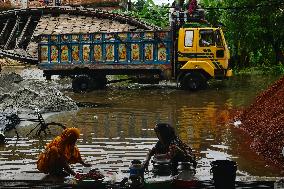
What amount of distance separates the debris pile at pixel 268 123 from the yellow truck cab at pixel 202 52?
734 cm

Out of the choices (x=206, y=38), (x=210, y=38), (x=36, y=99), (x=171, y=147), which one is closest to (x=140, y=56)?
(x=206, y=38)

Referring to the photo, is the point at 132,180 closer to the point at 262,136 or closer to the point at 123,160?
the point at 123,160

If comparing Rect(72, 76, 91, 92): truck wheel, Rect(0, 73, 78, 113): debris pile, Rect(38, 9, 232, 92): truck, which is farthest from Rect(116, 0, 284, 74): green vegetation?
Rect(0, 73, 78, 113): debris pile

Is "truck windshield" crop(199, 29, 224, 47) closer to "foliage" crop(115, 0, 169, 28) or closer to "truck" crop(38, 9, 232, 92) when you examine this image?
"truck" crop(38, 9, 232, 92)

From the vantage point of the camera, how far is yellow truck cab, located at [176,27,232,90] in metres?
22.3

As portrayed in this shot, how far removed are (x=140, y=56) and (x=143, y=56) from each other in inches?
5.2

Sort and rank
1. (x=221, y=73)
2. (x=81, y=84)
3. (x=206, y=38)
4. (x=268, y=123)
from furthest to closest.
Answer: (x=81, y=84) < (x=221, y=73) < (x=206, y=38) < (x=268, y=123)

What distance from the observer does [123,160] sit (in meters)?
11.1

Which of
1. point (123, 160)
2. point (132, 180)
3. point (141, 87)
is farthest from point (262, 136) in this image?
point (141, 87)

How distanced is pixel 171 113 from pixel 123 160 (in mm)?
6250

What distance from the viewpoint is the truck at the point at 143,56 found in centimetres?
2238

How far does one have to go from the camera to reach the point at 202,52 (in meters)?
22.3

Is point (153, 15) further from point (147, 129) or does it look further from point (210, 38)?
point (147, 129)

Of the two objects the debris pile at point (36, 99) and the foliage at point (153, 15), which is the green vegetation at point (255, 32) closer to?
the foliage at point (153, 15)
